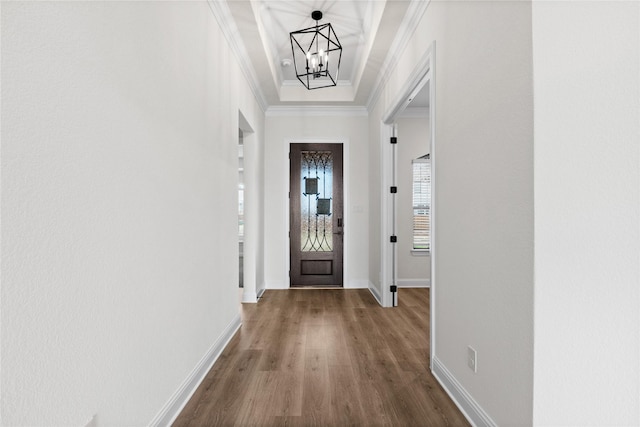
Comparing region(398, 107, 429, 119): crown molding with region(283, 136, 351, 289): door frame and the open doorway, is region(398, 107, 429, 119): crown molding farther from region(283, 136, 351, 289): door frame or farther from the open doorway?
region(283, 136, 351, 289): door frame

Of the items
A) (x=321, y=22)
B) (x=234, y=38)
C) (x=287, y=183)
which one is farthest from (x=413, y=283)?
(x=234, y=38)

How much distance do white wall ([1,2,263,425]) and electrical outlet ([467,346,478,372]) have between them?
156 cm

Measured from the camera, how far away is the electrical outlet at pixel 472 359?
67.4 inches

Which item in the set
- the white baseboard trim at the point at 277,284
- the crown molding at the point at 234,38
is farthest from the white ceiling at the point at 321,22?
the white baseboard trim at the point at 277,284

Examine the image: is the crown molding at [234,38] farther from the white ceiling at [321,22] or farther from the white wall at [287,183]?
the white wall at [287,183]

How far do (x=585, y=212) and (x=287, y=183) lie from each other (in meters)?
4.00

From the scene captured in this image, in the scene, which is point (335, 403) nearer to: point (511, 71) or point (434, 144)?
point (434, 144)

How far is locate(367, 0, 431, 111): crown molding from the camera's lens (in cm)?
250

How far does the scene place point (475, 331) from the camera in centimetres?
172

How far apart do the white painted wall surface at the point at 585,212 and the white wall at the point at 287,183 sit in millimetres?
3731

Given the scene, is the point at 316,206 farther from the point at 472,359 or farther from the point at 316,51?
the point at 472,359

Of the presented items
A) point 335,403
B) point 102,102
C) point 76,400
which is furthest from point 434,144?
point 76,400

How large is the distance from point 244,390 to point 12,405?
4.51ft

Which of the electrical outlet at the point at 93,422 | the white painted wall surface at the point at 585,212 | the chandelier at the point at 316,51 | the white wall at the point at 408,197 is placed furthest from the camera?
the white wall at the point at 408,197
